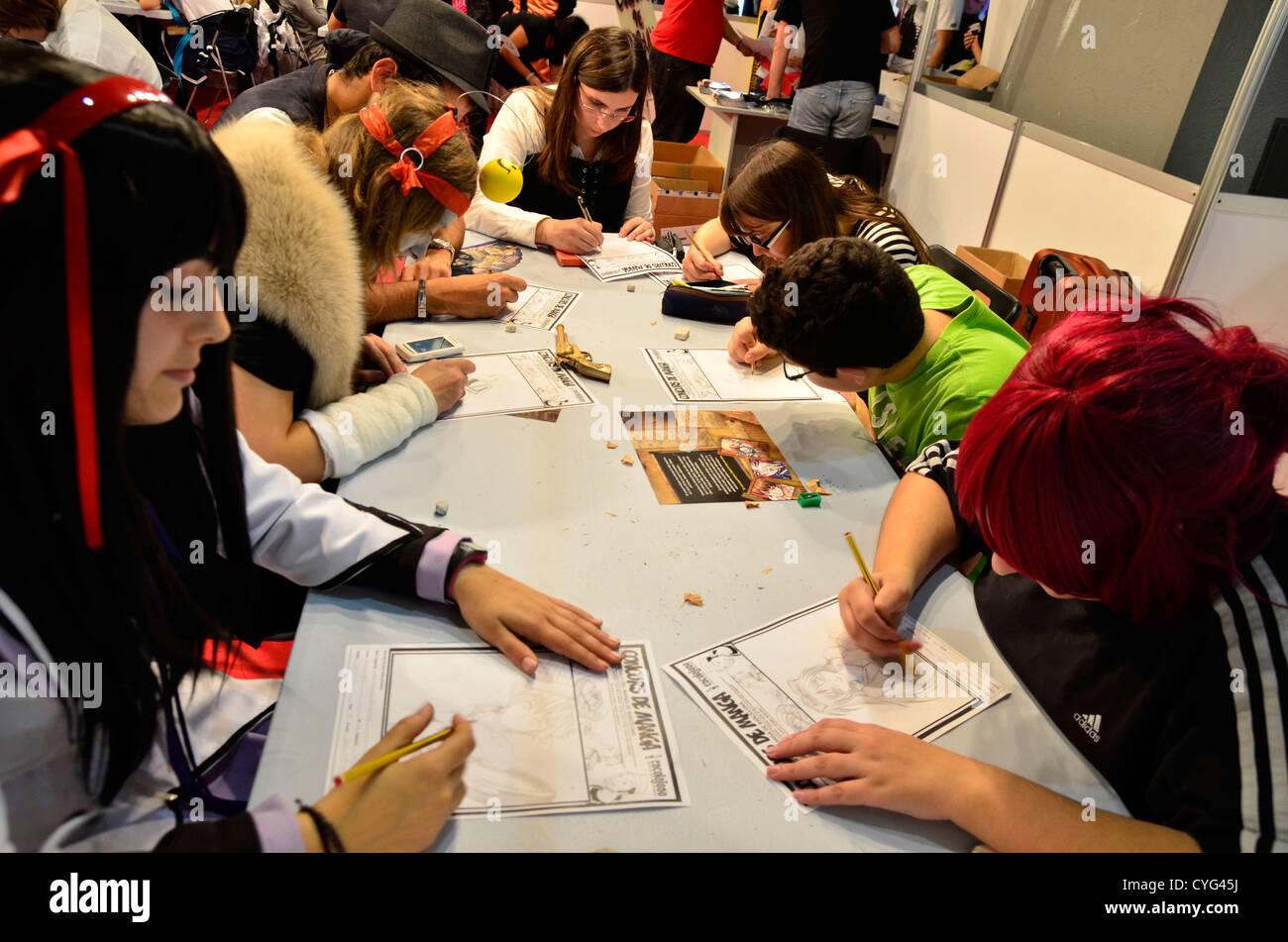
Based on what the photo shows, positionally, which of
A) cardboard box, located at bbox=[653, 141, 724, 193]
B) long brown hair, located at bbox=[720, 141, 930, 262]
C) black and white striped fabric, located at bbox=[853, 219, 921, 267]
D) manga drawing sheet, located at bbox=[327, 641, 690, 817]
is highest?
long brown hair, located at bbox=[720, 141, 930, 262]

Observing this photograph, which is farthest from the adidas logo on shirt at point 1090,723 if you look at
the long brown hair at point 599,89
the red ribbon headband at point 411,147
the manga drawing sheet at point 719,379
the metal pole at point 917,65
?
the metal pole at point 917,65

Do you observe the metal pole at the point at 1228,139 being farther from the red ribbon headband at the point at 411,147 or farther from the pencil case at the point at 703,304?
the red ribbon headband at the point at 411,147

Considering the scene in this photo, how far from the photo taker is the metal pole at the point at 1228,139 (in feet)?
7.31

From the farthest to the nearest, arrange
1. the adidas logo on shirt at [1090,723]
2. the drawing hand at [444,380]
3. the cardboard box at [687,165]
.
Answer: the cardboard box at [687,165] → the drawing hand at [444,380] → the adidas logo on shirt at [1090,723]

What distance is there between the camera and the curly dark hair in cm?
144

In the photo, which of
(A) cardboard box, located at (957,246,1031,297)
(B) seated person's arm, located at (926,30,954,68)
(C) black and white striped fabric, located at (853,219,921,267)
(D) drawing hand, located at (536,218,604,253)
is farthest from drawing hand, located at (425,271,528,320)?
(B) seated person's arm, located at (926,30,954,68)

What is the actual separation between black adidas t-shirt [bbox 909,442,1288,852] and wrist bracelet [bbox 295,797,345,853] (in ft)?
2.63

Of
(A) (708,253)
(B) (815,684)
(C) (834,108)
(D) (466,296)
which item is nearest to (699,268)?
(A) (708,253)

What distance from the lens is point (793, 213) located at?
2.08 metres

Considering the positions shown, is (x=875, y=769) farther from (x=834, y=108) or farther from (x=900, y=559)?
(x=834, y=108)

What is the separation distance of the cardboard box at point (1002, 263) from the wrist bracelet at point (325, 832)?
10.3ft

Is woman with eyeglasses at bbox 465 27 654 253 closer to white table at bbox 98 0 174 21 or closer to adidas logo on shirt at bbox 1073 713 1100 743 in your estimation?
A: adidas logo on shirt at bbox 1073 713 1100 743

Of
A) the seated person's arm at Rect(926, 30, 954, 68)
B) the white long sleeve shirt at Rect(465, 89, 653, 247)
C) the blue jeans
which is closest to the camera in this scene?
the white long sleeve shirt at Rect(465, 89, 653, 247)

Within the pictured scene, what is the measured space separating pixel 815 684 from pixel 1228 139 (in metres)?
2.45
